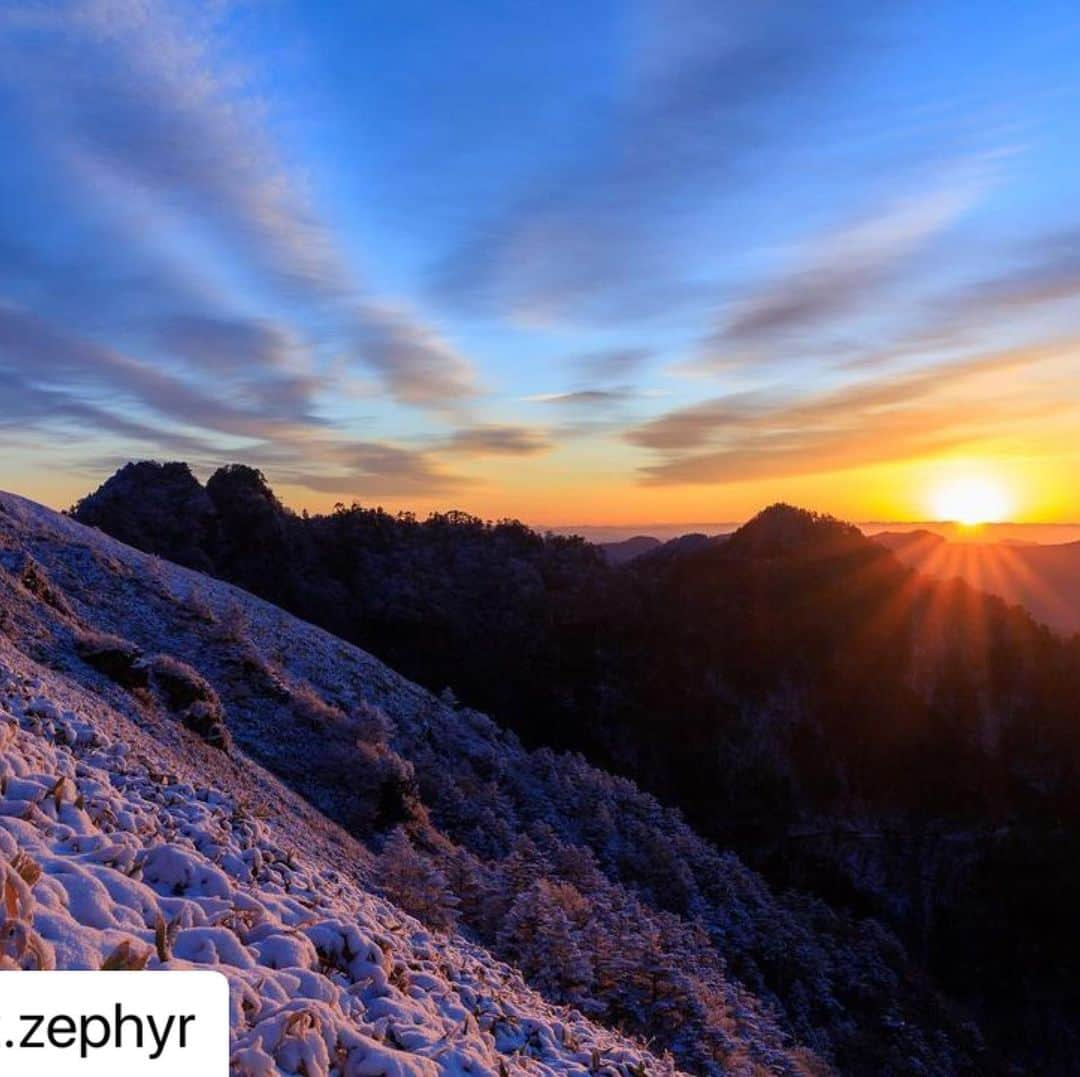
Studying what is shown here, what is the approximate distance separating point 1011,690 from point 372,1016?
7897cm

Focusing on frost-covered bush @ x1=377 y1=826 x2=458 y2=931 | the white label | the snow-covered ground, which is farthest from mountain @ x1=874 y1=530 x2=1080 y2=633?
the white label

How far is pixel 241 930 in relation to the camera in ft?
22.3

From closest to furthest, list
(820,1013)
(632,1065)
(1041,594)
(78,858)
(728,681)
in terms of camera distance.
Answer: (78,858) < (632,1065) < (820,1013) < (728,681) < (1041,594)

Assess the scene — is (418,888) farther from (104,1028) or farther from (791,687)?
(791,687)

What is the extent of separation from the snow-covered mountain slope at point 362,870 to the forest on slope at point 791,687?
23396 mm

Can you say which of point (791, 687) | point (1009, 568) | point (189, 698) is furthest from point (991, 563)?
point (189, 698)

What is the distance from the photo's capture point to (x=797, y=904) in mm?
40562

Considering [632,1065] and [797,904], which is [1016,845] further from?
[632,1065]

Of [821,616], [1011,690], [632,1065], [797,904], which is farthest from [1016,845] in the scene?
[632,1065]

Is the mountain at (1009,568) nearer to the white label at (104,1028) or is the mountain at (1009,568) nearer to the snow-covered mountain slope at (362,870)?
the snow-covered mountain slope at (362,870)

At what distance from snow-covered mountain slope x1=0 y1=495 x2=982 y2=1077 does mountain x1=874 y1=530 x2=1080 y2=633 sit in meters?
58.5

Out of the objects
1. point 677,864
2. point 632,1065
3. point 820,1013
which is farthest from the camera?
point 677,864

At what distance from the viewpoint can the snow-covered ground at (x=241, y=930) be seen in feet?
18.0

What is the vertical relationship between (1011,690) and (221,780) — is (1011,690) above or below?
below
